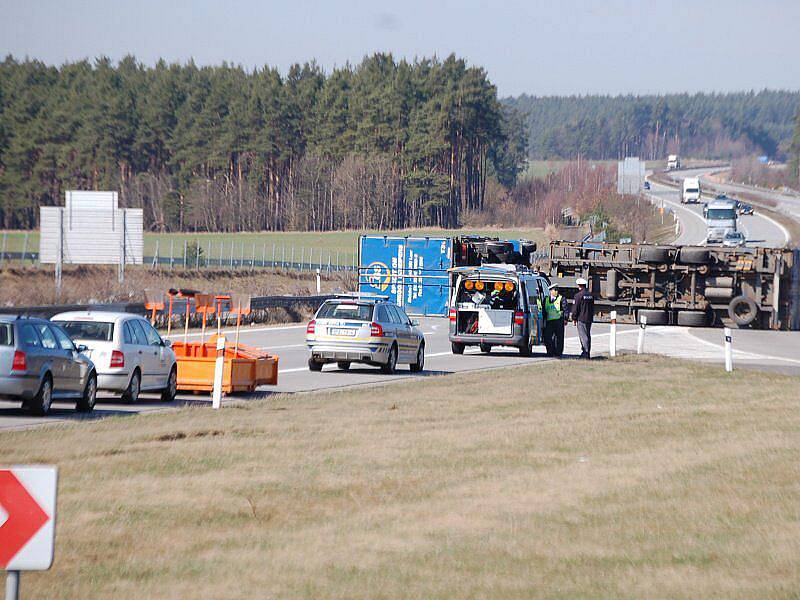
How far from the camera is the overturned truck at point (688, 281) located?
42.2 m

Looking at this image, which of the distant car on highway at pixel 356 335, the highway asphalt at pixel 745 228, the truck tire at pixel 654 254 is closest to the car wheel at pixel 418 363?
the distant car on highway at pixel 356 335

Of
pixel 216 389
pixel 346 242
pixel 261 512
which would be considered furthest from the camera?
pixel 346 242

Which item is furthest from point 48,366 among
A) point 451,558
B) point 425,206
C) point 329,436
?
point 425,206

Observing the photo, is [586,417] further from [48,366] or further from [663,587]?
[663,587]

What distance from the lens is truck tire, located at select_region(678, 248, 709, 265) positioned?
42219 millimetres

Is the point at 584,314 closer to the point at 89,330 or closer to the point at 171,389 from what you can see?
the point at 171,389

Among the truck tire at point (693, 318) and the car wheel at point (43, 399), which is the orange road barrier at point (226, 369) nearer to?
the car wheel at point (43, 399)

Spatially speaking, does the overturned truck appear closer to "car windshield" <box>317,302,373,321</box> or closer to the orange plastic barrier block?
"car windshield" <box>317,302,373,321</box>

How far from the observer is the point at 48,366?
16.6 m

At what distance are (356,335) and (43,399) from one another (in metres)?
9.95

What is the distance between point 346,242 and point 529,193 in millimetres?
53714

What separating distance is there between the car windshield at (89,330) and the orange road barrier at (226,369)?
2192 millimetres

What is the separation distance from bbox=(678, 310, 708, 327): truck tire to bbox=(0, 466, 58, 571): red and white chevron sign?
38.6m

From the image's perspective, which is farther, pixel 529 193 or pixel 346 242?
pixel 529 193
